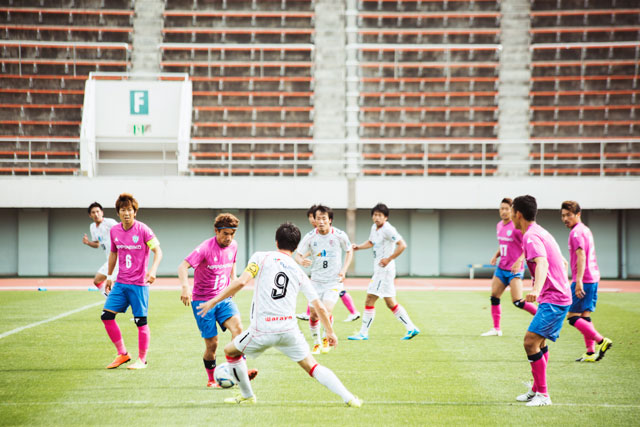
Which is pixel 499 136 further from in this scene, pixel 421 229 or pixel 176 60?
pixel 176 60

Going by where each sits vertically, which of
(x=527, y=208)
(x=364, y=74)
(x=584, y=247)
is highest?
(x=364, y=74)

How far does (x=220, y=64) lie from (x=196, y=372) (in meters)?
22.9

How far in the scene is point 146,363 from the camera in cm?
845

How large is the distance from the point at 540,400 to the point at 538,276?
129cm

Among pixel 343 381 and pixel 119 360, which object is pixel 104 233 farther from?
pixel 343 381

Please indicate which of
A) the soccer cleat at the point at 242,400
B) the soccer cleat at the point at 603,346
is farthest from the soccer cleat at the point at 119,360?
the soccer cleat at the point at 603,346

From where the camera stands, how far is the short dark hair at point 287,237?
5.81 m

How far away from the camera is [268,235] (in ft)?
78.8

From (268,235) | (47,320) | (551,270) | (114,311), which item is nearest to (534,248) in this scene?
(551,270)

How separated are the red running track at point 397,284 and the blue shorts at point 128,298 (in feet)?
38.5

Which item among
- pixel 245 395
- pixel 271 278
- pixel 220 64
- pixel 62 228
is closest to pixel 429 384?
pixel 245 395

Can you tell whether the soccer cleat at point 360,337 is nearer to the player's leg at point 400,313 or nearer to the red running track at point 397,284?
the player's leg at point 400,313

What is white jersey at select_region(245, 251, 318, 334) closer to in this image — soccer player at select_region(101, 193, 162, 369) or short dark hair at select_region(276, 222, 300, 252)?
short dark hair at select_region(276, 222, 300, 252)

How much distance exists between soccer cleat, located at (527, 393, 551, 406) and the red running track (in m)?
13.5
